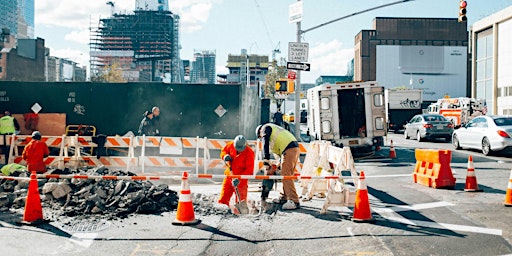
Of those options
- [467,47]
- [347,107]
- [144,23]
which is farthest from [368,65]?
[347,107]

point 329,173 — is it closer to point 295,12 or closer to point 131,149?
point 131,149

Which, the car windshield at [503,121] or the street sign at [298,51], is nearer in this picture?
the car windshield at [503,121]

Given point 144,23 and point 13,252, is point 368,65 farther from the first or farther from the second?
point 13,252

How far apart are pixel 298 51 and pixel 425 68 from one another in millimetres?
95218

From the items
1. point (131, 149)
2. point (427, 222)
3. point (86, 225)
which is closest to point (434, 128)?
point (131, 149)

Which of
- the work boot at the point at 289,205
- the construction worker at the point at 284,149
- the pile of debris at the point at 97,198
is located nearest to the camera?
the pile of debris at the point at 97,198

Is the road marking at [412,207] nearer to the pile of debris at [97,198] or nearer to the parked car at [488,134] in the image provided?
the pile of debris at [97,198]

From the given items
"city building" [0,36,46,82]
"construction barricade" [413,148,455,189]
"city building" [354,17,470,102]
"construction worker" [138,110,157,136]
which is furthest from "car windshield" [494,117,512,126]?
"city building" [354,17,470,102]

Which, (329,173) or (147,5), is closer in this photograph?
(329,173)

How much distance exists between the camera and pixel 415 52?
A: 108688 millimetres

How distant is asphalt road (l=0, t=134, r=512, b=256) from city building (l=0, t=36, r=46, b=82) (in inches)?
Result: 3250

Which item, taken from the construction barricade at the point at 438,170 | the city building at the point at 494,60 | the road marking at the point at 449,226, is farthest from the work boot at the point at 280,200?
the city building at the point at 494,60

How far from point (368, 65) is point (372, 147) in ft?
306

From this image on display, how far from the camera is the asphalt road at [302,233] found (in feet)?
23.0
